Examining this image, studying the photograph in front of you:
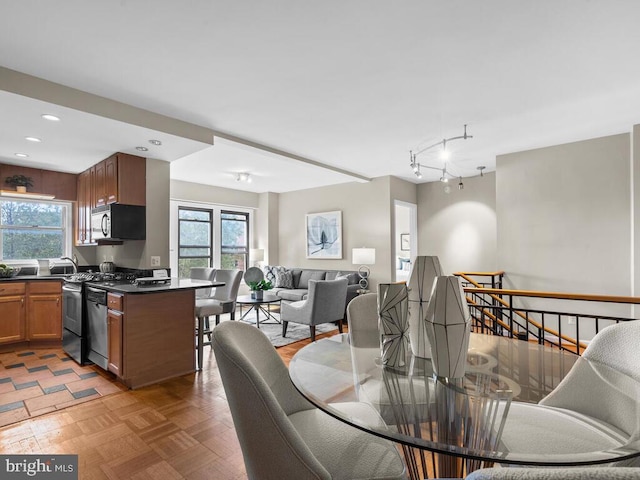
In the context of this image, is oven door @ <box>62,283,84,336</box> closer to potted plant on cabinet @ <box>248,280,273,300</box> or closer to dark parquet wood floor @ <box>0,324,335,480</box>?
dark parquet wood floor @ <box>0,324,335,480</box>

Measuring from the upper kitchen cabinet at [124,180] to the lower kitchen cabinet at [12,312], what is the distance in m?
1.48

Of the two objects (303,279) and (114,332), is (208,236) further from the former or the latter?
(114,332)

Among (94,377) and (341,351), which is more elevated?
(341,351)

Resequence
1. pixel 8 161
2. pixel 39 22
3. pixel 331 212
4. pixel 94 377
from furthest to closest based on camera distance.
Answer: pixel 331 212
pixel 8 161
pixel 94 377
pixel 39 22

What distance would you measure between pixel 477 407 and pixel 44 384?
11.8 ft

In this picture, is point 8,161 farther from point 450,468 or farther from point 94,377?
point 450,468

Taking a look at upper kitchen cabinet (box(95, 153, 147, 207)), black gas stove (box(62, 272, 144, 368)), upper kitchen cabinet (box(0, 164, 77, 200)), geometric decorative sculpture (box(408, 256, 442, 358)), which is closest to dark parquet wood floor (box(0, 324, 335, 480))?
black gas stove (box(62, 272, 144, 368))

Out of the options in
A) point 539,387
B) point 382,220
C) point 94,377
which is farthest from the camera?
point 382,220

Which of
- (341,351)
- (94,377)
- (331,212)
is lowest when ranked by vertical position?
(94,377)

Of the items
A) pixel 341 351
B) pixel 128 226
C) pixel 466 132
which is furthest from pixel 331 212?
pixel 341 351

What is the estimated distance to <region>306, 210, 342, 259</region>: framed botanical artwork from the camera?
21.6ft

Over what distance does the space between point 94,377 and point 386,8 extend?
12.4 feet

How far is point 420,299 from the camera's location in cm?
150

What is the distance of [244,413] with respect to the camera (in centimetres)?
100
